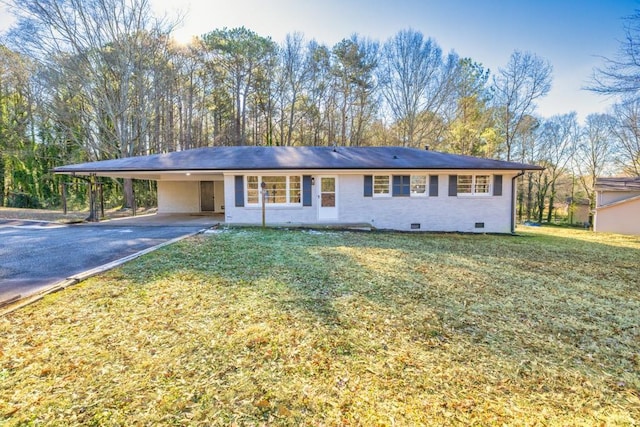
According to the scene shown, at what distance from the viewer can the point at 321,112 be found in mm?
23062

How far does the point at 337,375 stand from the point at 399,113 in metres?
22.7

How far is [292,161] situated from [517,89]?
20.4 meters

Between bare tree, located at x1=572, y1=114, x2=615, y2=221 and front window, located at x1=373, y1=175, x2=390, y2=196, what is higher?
bare tree, located at x1=572, y1=114, x2=615, y2=221

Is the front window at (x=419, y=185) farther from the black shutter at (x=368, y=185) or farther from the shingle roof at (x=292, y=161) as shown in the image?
the black shutter at (x=368, y=185)

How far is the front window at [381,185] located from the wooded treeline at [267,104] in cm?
1246

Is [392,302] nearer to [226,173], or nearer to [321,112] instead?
[226,173]

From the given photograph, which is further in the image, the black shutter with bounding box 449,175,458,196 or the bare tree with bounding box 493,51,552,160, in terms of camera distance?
the bare tree with bounding box 493,51,552,160

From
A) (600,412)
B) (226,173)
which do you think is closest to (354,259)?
(600,412)

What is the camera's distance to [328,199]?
11422mm

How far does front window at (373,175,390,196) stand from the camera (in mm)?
11375

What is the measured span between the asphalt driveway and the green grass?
0.83 meters

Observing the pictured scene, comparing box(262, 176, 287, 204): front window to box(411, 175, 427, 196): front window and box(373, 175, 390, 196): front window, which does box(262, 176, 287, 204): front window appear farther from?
box(411, 175, 427, 196): front window

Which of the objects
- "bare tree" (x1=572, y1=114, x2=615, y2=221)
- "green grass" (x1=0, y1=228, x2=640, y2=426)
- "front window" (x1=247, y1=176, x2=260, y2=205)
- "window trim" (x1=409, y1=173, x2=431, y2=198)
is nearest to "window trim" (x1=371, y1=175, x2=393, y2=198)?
"window trim" (x1=409, y1=173, x2=431, y2=198)

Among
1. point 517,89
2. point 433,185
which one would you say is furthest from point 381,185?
point 517,89
